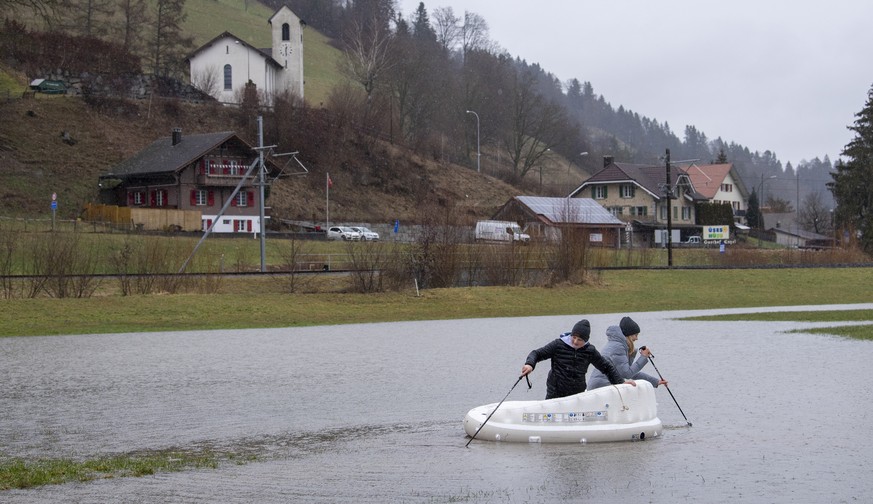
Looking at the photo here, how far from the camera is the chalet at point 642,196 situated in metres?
114

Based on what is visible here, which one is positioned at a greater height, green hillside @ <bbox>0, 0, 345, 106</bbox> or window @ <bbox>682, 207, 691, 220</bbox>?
green hillside @ <bbox>0, 0, 345, 106</bbox>

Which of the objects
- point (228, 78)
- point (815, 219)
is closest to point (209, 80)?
point (228, 78)

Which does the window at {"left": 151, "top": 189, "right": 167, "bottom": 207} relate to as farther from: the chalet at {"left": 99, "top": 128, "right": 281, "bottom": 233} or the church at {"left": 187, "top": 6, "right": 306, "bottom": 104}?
the church at {"left": 187, "top": 6, "right": 306, "bottom": 104}

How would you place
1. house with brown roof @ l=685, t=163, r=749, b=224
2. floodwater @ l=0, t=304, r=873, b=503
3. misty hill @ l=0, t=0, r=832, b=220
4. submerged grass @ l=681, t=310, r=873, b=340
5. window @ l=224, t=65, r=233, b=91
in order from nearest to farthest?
floodwater @ l=0, t=304, r=873, b=503 < submerged grass @ l=681, t=310, r=873, b=340 < misty hill @ l=0, t=0, r=832, b=220 < window @ l=224, t=65, r=233, b=91 < house with brown roof @ l=685, t=163, r=749, b=224

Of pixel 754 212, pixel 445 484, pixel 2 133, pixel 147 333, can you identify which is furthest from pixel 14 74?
pixel 445 484

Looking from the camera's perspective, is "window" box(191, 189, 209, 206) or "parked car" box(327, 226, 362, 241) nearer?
"parked car" box(327, 226, 362, 241)

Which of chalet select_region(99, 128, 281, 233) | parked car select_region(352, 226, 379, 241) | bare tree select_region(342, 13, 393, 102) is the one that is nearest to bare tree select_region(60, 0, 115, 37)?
bare tree select_region(342, 13, 393, 102)

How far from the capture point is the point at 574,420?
15914 mm

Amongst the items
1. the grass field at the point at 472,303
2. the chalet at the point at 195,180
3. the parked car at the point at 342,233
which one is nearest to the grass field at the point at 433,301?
the grass field at the point at 472,303

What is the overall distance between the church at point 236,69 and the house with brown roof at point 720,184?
52950 millimetres

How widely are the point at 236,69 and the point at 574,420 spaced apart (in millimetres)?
111234

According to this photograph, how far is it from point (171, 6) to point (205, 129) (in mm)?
27893

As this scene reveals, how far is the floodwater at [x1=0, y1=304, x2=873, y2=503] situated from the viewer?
13.1 m

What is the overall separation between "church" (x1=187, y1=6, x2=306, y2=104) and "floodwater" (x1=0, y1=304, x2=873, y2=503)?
298ft
